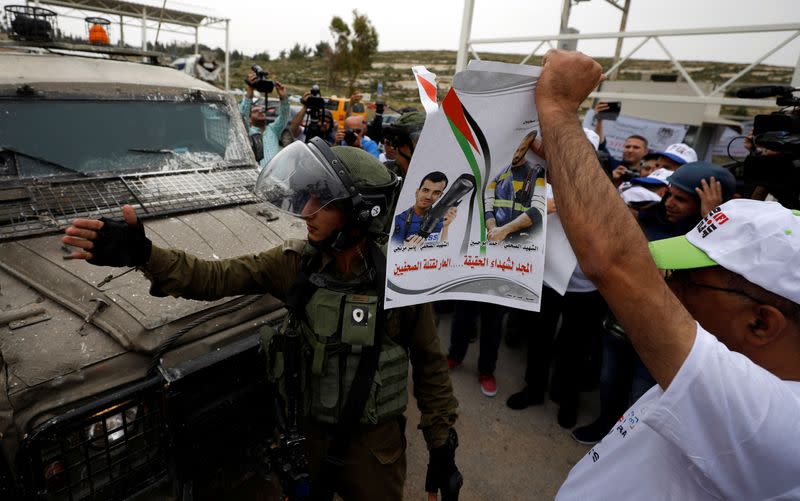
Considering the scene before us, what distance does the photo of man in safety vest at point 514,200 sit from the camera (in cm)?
116

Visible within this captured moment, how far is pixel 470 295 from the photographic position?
4.08 feet

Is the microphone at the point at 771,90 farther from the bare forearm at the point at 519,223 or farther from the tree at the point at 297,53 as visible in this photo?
the tree at the point at 297,53

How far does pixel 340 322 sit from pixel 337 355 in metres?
0.15

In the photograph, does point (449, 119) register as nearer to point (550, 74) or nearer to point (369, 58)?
point (550, 74)

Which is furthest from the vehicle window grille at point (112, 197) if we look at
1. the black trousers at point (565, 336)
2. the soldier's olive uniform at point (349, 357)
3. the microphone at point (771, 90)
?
the microphone at point (771, 90)

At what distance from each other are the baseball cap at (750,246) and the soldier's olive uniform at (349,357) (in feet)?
3.73

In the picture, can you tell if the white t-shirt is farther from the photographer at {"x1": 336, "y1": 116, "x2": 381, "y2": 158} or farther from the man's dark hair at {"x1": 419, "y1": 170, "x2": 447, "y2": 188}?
the photographer at {"x1": 336, "y1": 116, "x2": 381, "y2": 158}

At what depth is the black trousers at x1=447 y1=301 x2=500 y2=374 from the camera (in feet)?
12.2

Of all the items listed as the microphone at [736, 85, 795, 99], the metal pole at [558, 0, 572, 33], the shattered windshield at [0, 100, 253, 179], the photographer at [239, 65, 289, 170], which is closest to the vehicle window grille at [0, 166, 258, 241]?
the shattered windshield at [0, 100, 253, 179]

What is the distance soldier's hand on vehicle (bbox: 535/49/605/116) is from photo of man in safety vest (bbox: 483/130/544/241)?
19 cm

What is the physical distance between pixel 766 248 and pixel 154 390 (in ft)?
6.28

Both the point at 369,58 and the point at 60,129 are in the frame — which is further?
the point at 369,58

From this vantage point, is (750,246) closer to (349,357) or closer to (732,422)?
(732,422)

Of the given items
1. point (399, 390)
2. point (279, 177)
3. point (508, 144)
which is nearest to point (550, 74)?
point (508, 144)
